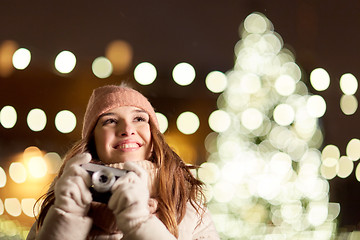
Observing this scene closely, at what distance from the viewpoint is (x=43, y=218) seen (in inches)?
72.5

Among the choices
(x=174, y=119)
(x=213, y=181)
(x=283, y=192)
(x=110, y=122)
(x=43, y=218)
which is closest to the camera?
(x=43, y=218)

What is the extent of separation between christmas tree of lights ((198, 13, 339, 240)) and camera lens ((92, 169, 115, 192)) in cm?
539

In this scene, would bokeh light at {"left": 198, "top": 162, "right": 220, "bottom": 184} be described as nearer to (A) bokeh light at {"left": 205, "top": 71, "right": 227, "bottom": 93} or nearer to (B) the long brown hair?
(A) bokeh light at {"left": 205, "top": 71, "right": 227, "bottom": 93}

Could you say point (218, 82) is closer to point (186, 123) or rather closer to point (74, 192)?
point (186, 123)

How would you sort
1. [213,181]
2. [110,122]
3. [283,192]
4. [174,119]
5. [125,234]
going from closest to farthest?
[125,234]
[110,122]
[283,192]
[213,181]
[174,119]

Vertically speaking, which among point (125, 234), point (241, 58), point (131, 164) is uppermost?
point (241, 58)

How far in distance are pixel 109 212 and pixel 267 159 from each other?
5.63m

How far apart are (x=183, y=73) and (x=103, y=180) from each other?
521 cm

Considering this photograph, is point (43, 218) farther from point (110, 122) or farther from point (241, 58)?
point (241, 58)

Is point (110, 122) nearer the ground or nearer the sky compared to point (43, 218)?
nearer the sky

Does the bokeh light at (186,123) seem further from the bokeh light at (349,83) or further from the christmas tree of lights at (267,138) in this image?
the bokeh light at (349,83)

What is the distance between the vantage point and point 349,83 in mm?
5816

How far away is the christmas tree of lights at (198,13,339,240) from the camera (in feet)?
23.0

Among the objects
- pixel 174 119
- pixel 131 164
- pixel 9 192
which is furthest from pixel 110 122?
pixel 174 119
